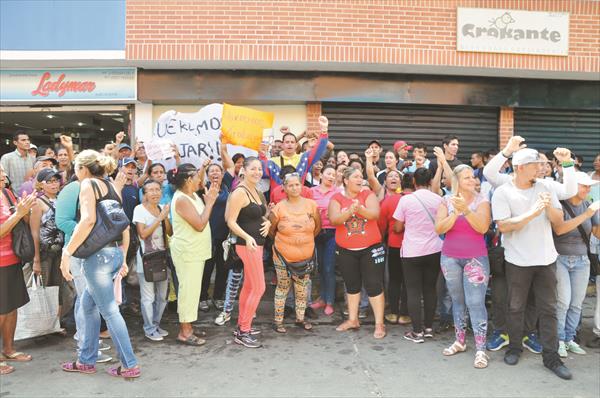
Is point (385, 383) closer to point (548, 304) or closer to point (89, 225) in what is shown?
point (548, 304)

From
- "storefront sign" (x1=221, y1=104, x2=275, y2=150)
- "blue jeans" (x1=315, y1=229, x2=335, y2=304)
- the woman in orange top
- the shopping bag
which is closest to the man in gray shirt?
the shopping bag

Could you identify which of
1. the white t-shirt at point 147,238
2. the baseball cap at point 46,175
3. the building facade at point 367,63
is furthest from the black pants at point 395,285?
the building facade at point 367,63

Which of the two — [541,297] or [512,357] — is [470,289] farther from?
[512,357]

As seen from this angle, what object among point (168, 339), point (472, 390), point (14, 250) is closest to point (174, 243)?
point (168, 339)

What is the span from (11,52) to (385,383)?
8.39 metres

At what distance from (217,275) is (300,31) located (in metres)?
4.59

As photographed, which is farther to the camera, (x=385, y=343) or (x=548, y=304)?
(x=385, y=343)

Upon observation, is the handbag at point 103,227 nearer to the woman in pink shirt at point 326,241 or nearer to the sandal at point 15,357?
the sandal at point 15,357

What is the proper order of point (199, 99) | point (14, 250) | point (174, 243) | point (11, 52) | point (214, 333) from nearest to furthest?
point (14, 250) → point (174, 243) → point (214, 333) → point (11, 52) → point (199, 99)

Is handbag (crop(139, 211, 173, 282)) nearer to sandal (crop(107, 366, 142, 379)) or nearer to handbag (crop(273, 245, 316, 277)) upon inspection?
sandal (crop(107, 366, 142, 379))

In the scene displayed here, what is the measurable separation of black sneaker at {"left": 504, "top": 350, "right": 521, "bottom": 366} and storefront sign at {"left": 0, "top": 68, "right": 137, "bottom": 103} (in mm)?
7502

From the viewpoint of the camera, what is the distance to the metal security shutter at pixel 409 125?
372 inches

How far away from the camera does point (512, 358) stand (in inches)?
175

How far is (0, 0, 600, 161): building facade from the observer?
822cm
